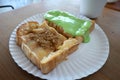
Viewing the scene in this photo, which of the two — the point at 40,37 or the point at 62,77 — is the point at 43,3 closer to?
the point at 40,37

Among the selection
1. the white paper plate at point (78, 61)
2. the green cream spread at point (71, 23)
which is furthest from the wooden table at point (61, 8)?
the green cream spread at point (71, 23)

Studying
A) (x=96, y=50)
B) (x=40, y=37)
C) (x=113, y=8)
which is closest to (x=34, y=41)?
(x=40, y=37)

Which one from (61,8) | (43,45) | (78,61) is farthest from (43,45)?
(61,8)

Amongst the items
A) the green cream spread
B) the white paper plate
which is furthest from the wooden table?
the green cream spread

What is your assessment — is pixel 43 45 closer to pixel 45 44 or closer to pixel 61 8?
pixel 45 44

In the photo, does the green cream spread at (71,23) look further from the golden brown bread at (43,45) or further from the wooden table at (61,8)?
the wooden table at (61,8)

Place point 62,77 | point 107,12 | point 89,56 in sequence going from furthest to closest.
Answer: point 107,12 → point 89,56 → point 62,77
